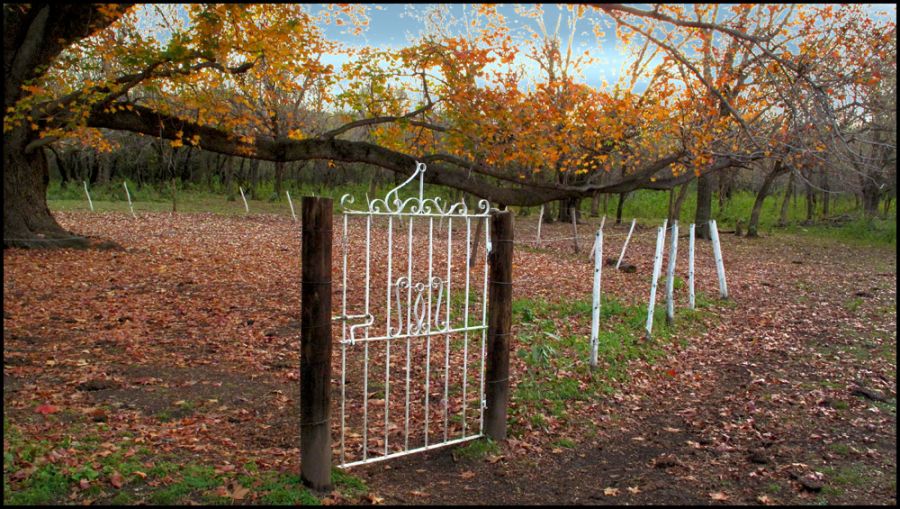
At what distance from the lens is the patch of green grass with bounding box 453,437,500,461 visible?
18.1ft

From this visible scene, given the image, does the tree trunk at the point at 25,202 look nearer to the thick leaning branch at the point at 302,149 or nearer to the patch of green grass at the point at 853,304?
the thick leaning branch at the point at 302,149

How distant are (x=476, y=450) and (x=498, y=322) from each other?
105 centimetres

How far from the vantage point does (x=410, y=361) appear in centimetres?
696

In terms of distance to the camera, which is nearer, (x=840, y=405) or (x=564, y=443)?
(x=564, y=443)

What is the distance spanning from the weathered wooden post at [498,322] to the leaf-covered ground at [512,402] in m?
0.27

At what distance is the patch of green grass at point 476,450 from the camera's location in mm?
5532

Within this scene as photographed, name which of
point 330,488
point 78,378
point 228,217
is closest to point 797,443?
point 330,488

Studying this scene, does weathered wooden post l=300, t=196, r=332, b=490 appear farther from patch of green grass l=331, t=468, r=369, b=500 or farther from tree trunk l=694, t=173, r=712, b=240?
tree trunk l=694, t=173, r=712, b=240

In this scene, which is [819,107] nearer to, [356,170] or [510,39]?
[510,39]

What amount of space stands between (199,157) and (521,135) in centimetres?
4111

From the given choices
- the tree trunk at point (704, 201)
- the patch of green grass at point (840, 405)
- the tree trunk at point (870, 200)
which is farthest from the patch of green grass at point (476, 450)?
the tree trunk at point (870, 200)

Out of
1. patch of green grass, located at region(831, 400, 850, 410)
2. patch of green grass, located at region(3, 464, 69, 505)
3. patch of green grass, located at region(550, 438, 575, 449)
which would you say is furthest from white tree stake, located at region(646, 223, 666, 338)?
patch of green grass, located at region(3, 464, 69, 505)

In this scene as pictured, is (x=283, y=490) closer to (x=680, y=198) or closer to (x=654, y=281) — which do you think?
(x=654, y=281)

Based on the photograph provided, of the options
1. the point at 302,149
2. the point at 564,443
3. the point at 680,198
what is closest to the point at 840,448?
the point at 564,443
